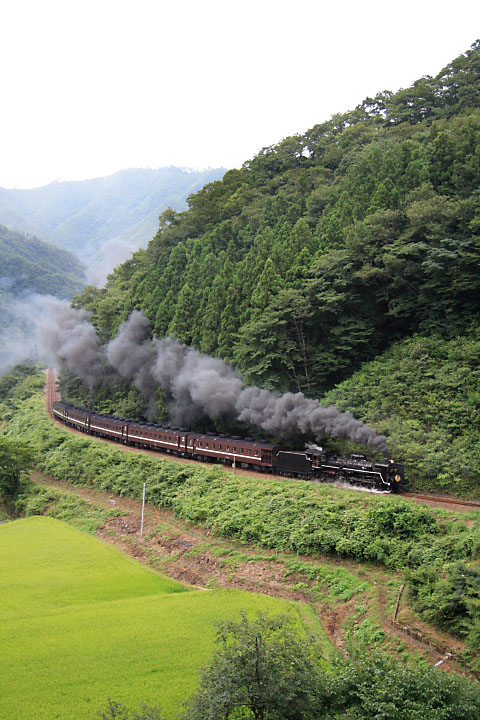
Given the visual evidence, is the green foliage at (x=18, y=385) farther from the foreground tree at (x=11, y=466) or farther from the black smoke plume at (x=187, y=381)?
the foreground tree at (x=11, y=466)

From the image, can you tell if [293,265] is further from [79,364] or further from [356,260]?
[79,364]

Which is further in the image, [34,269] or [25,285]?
[34,269]

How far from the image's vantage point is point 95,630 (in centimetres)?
1369

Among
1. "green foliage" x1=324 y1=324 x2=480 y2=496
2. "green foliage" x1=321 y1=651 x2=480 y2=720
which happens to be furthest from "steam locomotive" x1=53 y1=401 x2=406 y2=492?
"green foliage" x1=321 y1=651 x2=480 y2=720

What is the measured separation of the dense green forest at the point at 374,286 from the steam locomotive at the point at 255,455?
6.35 ft

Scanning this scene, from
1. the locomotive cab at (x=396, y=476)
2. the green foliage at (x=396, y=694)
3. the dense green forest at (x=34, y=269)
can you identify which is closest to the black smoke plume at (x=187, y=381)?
the locomotive cab at (x=396, y=476)

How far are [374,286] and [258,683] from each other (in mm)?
24502

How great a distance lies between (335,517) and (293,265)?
18181mm

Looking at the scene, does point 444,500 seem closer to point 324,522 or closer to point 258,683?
point 324,522

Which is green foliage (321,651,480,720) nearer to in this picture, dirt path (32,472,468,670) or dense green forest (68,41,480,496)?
dirt path (32,472,468,670)

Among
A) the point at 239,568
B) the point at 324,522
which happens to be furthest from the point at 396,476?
the point at 239,568

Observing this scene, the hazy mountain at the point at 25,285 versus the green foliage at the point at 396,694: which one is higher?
the hazy mountain at the point at 25,285

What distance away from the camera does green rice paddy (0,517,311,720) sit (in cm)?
1077

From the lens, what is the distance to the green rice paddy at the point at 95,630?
1077cm
